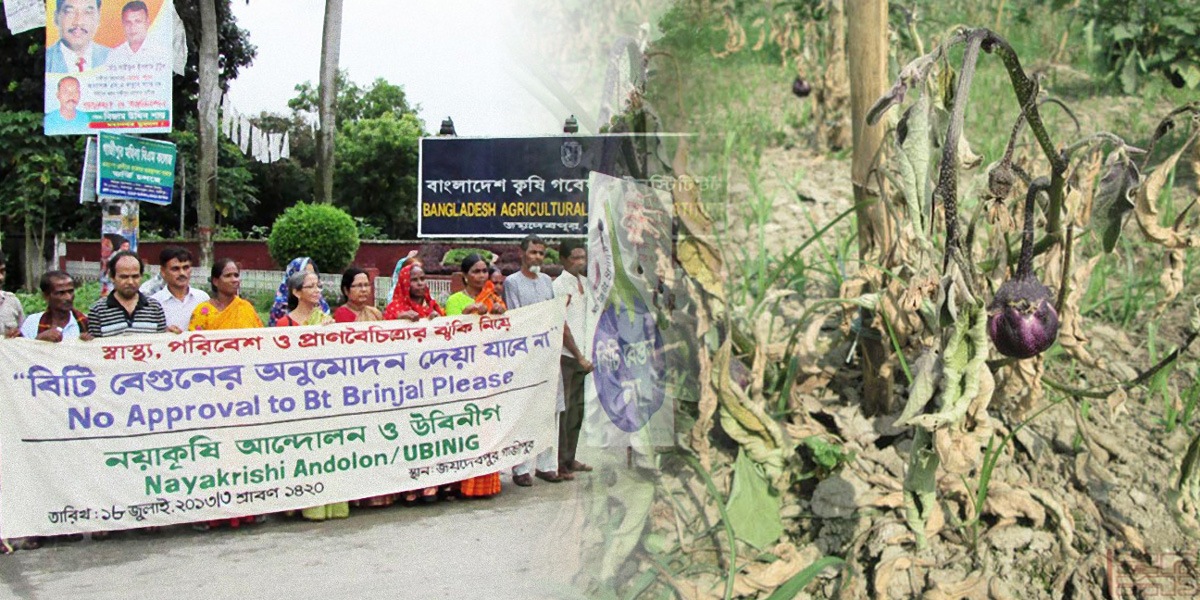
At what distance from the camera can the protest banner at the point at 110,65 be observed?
10.9 m

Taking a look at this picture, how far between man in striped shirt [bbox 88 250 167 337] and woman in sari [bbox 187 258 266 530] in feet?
0.44

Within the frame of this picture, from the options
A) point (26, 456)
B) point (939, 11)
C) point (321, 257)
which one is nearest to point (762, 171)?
point (939, 11)

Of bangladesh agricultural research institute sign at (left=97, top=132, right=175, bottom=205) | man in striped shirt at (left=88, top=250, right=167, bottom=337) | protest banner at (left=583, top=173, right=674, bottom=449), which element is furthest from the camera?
bangladesh agricultural research institute sign at (left=97, top=132, right=175, bottom=205)

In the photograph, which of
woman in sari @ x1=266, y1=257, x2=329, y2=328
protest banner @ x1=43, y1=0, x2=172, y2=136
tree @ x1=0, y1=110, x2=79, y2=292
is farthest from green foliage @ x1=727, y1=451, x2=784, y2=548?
tree @ x1=0, y1=110, x2=79, y2=292

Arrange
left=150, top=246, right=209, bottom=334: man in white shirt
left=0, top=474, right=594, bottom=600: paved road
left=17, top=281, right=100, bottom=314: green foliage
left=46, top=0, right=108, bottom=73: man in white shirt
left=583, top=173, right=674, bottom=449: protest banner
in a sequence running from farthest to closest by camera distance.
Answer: left=46, top=0, right=108, bottom=73: man in white shirt → left=17, top=281, right=100, bottom=314: green foliage → left=150, top=246, right=209, bottom=334: man in white shirt → left=0, top=474, right=594, bottom=600: paved road → left=583, top=173, right=674, bottom=449: protest banner

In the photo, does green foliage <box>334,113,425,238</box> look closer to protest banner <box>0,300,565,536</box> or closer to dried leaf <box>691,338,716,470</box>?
protest banner <box>0,300,565,536</box>

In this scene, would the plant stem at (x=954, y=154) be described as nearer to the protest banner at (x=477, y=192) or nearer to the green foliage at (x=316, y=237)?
the protest banner at (x=477, y=192)

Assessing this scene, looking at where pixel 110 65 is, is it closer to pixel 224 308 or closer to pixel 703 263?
pixel 224 308

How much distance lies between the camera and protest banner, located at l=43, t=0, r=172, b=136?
35.8 ft

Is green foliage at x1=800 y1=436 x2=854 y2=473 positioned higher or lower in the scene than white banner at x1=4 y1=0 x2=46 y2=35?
lower

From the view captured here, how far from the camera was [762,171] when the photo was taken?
8.96 ft

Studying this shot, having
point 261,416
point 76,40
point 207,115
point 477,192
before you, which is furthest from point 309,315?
point 207,115

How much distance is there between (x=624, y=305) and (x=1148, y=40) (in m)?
4.30

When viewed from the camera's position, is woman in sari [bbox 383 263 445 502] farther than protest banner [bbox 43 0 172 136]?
No
